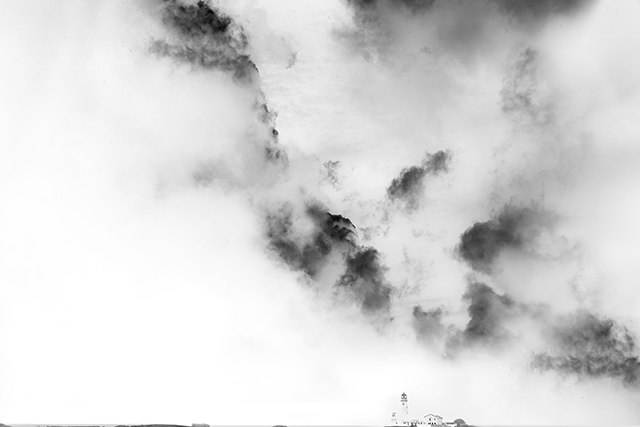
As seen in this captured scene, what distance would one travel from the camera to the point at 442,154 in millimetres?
50281

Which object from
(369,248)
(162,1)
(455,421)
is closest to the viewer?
(162,1)

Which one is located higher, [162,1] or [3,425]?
[162,1]

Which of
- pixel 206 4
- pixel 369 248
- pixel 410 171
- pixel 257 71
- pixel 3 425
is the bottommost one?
pixel 3 425

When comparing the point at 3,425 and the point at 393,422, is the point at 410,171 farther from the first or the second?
the point at 3,425

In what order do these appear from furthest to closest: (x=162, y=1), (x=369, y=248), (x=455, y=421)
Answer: (x=455, y=421) → (x=369, y=248) → (x=162, y=1)

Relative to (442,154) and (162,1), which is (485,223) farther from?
(162,1)

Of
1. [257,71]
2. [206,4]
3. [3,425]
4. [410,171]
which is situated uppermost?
[206,4]

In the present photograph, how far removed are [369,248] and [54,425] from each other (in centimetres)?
3358

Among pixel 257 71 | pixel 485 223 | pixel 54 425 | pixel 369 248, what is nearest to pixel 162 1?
pixel 257 71

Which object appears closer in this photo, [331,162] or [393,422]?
[331,162]

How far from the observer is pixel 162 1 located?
156 feet

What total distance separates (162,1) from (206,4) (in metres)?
3.89

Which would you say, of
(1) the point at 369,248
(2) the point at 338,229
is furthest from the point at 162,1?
(1) the point at 369,248

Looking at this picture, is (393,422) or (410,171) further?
(393,422)
